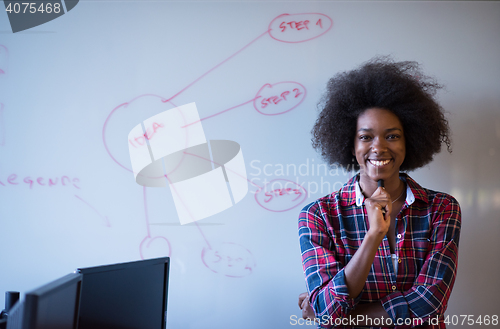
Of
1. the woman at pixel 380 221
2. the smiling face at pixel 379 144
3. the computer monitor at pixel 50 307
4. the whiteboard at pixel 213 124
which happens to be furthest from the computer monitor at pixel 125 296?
the smiling face at pixel 379 144

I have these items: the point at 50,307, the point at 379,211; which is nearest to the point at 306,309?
the point at 379,211

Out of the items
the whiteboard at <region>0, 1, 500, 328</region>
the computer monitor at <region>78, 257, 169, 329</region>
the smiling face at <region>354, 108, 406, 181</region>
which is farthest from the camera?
the whiteboard at <region>0, 1, 500, 328</region>

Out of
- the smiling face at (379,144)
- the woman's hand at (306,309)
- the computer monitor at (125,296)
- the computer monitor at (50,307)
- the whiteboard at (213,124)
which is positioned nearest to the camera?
the computer monitor at (50,307)

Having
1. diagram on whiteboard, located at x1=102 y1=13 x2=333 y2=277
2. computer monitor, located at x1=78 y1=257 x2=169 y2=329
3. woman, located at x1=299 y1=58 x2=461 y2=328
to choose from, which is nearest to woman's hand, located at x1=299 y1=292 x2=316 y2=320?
woman, located at x1=299 y1=58 x2=461 y2=328

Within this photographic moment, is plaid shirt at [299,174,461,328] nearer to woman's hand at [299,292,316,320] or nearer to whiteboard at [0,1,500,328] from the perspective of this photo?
woman's hand at [299,292,316,320]

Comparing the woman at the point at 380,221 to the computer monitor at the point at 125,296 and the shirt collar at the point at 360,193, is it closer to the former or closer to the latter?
the shirt collar at the point at 360,193

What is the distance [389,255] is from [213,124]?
0.99m

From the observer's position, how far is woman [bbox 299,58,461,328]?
1308mm

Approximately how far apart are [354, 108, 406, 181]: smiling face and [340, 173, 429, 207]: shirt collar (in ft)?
0.18

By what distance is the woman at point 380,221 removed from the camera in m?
1.31

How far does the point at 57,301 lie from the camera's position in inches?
34.1

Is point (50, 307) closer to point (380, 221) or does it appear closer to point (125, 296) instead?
point (125, 296)

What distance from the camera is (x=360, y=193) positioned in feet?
4.93

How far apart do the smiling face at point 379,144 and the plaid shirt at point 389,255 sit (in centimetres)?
11
